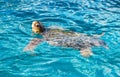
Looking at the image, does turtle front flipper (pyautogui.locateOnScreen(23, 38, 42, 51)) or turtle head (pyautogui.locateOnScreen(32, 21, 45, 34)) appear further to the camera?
turtle head (pyautogui.locateOnScreen(32, 21, 45, 34))

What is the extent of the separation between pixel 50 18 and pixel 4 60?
3.58 m

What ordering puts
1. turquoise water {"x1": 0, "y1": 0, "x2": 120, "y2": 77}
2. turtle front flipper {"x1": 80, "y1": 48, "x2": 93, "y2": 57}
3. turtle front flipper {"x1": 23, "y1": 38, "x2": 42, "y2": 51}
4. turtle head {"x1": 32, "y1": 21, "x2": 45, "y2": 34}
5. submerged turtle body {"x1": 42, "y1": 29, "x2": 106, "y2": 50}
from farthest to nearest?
turtle head {"x1": 32, "y1": 21, "x2": 45, "y2": 34} < submerged turtle body {"x1": 42, "y1": 29, "x2": 106, "y2": 50} < turtle front flipper {"x1": 23, "y1": 38, "x2": 42, "y2": 51} < turtle front flipper {"x1": 80, "y1": 48, "x2": 93, "y2": 57} < turquoise water {"x1": 0, "y1": 0, "x2": 120, "y2": 77}

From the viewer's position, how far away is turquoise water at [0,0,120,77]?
7.95 metres

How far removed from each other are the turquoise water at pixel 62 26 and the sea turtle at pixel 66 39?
163mm

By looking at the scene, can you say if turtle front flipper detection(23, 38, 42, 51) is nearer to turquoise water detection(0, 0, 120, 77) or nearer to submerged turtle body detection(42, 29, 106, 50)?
turquoise water detection(0, 0, 120, 77)

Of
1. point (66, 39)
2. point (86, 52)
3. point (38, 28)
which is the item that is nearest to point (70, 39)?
point (66, 39)

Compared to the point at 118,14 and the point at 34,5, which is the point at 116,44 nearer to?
the point at 118,14

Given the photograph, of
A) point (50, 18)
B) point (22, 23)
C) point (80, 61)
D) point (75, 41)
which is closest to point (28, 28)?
point (22, 23)

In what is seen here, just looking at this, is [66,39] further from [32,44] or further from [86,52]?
[32,44]

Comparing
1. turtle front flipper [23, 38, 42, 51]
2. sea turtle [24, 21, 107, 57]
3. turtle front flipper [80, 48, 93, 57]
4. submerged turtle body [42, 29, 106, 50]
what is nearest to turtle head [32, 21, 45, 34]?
sea turtle [24, 21, 107, 57]

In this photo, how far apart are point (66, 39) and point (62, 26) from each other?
1.60 meters

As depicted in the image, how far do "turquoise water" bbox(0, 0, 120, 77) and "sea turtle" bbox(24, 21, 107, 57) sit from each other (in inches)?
6.4

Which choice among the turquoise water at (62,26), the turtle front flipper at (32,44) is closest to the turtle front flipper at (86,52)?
the turquoise water at (62,26)

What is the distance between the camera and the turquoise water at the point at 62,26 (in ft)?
26.1
